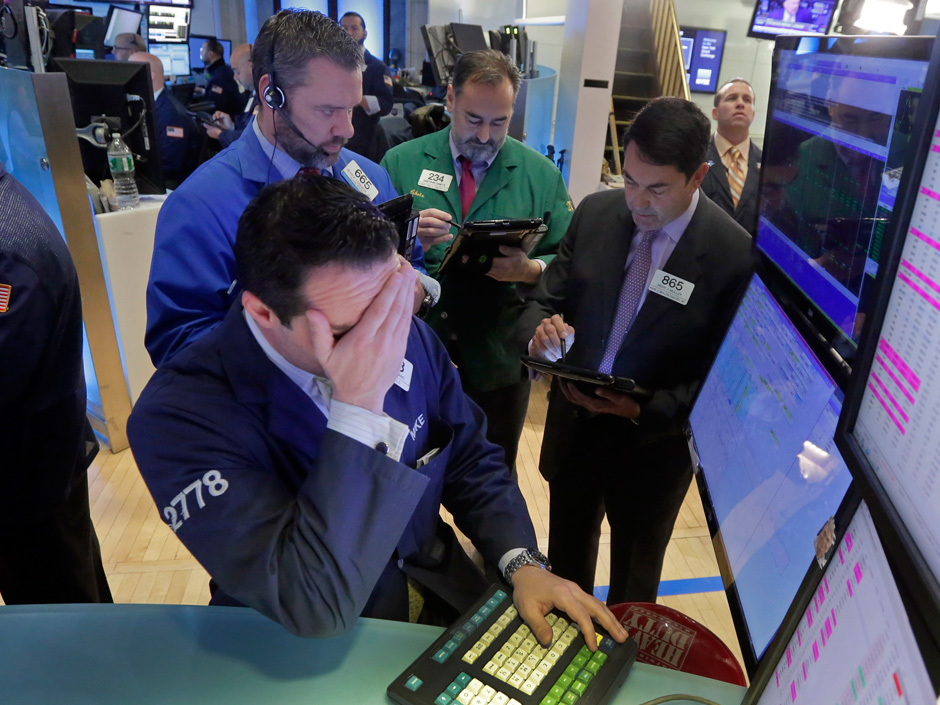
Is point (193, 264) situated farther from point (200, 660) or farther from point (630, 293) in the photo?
point (630, 293)

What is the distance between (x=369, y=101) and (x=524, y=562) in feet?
14.8

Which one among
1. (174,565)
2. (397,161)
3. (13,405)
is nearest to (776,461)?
(13,405)

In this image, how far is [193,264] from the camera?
1539 millimetres

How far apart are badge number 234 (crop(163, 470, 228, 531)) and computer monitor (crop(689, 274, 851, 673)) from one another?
0.73 metres

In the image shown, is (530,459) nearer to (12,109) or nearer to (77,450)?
(77,450)

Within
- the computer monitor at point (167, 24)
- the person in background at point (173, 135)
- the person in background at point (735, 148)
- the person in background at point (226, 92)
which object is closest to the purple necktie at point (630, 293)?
the person in background at point (735, 148)

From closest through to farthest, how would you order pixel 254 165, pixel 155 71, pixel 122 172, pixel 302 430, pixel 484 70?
pixel 302 430 < pixel 254 165 < pixel 484 70 < pixel 122 172 < pixel 155 71

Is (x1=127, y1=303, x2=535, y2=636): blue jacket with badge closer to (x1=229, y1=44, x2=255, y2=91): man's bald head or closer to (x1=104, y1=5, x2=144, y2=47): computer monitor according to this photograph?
(x1=229, y1=44, x2=255, y2=91): man's bald head

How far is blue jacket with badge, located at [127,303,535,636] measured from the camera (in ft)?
3.04

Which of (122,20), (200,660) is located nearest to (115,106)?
(200,660)

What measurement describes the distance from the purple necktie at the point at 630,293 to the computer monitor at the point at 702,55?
8.14 metres

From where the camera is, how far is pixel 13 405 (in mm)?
1504

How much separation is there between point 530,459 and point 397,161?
64.7 inches

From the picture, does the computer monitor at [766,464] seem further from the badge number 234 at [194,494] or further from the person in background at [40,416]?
the person in background at [40,416]
